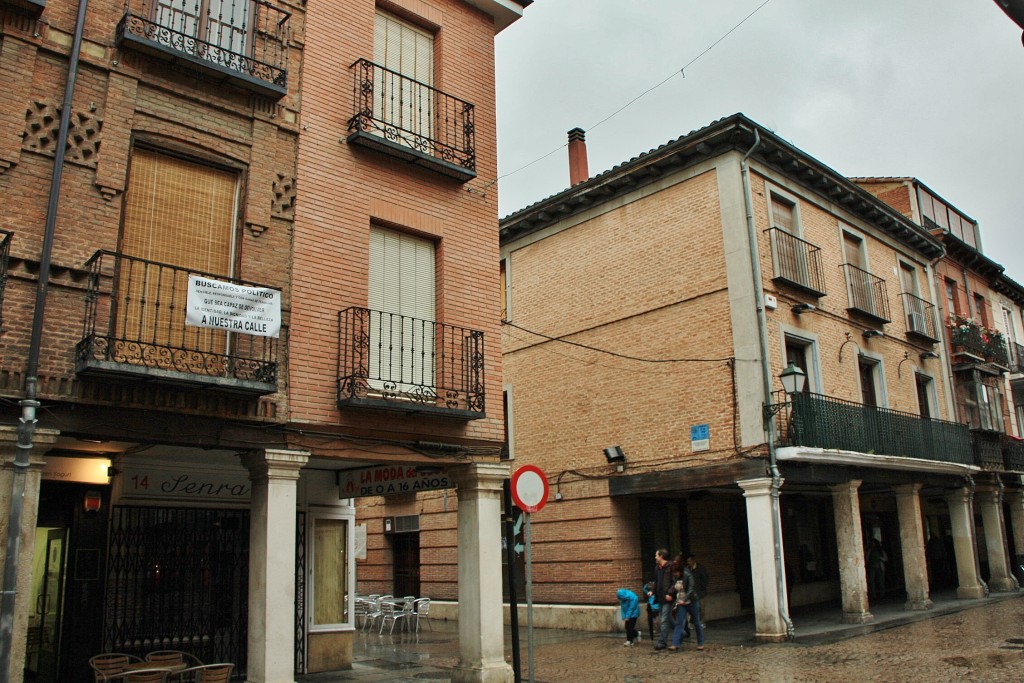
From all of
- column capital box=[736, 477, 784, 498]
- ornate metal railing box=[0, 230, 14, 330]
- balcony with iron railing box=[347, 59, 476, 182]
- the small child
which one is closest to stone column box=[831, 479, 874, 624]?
column capital box=[736, 477, 784, 498]

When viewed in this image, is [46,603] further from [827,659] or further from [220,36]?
[827,659]

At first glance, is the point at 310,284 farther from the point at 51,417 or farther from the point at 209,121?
the point at 51,417

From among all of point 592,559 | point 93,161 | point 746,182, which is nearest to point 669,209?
point 746,182

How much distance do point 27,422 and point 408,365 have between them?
15.5ft

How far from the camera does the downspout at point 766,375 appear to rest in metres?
15.2

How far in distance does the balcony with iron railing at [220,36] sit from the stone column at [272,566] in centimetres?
446

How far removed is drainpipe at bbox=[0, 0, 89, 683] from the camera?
718cm

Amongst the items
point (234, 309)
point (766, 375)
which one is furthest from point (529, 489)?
point (766, 375)

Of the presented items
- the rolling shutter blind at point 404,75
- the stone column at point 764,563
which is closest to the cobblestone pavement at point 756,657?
the stone column at point 764,563

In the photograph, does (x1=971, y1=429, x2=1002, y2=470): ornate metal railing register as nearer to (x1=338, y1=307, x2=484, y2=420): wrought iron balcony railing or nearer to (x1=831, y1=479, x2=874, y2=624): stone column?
(x1=831, y1=479, x2=874, y2=624): stone column

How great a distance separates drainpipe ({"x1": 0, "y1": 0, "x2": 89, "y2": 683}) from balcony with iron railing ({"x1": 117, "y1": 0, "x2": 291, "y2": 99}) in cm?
106

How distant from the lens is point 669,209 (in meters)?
18.6

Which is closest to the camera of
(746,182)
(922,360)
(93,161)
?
(93,161)

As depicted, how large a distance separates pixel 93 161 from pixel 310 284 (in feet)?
8.86
